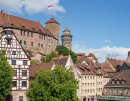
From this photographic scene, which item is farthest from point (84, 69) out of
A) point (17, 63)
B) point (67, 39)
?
point (67, 39)

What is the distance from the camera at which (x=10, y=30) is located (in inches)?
2110

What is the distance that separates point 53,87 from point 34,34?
52873 mm

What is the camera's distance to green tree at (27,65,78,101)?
41.3 metres

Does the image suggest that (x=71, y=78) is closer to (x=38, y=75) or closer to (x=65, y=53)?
(x=38, y=75)

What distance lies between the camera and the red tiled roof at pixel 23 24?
85806 mm

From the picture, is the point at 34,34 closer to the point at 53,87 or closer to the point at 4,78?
the point at 4,78

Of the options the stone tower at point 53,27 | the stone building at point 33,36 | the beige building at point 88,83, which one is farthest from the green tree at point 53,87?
the stone tower at point 53,27

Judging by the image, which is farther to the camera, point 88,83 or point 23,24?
point 23,24

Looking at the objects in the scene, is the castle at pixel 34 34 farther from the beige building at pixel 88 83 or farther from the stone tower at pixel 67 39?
the beige building at pixel 88 83

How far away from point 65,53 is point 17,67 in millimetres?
49777

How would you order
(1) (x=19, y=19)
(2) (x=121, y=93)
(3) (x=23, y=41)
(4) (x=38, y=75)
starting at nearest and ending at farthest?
(4) (x=38, y=75) < (2) (x=121, y=93) < (3) (x=23, y=41) < (1) (x=19, y=19)

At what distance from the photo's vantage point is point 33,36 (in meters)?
91.5

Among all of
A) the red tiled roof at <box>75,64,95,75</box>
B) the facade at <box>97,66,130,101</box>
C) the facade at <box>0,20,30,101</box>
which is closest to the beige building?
the red tiled roof at <box>75,64,95,75</box>

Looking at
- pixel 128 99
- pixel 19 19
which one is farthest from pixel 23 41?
pixel 128 99
